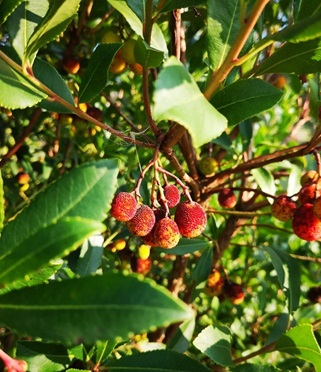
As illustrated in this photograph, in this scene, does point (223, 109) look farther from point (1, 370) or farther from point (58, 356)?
point (1, 370)

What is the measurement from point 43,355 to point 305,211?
2.07ft

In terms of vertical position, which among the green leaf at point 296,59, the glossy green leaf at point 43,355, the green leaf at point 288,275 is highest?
the green leaf at point 296,59

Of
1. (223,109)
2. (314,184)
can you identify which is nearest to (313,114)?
(314,184)

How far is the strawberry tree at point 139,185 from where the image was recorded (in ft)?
1.53

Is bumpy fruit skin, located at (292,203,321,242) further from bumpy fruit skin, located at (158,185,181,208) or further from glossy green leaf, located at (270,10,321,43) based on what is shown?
glossy green leaf, located at (270,10,321,43)

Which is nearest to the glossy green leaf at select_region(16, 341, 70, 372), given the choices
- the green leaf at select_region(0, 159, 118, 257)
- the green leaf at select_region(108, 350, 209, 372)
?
the green leaf at select_region(108, 350, 209, 372)

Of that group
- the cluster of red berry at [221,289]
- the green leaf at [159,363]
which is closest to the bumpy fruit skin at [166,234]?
the green leaf at [159,363]

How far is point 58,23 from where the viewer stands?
716 millimetres

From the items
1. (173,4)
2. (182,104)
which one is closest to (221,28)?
(173,4)

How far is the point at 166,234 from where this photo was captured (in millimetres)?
807

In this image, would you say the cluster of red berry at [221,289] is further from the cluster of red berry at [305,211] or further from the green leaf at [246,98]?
the green leaf at [246,98]

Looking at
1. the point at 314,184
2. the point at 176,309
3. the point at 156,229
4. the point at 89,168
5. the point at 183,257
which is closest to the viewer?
the point at 176,309

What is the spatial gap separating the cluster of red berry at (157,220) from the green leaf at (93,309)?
1.11ft

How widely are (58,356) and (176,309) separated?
1.82 feet
